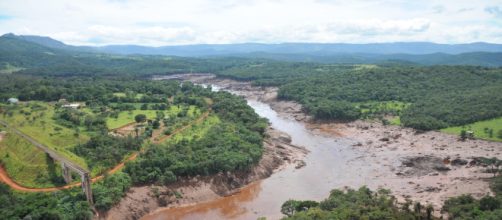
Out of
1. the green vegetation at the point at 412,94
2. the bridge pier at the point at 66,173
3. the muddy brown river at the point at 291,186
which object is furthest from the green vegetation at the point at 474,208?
the green vegetation at the point at 412,94

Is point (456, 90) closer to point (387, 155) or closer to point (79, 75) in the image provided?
point (387, 155)

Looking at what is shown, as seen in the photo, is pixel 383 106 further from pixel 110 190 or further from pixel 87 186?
pixel 87 186

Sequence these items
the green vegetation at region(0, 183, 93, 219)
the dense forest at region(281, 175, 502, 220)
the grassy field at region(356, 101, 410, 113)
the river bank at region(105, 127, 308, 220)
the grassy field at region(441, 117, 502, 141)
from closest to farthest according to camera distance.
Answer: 1. the dense forest at region(281, 175, 502, 220)
2. the green vegetation at region(0, 183, 93, 219)
3. the river bank at region(105, 127, 308, 220)
4. the grassy field at region(441, 117, 502, 141)
5. the grassy field at region(356, 101, 410, 113)

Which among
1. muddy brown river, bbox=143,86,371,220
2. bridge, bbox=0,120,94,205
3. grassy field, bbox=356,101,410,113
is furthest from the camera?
grassy field, bbox=356,101,410,113

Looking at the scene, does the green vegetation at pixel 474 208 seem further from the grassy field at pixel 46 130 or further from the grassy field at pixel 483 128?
the grassy field at pixel 46 130

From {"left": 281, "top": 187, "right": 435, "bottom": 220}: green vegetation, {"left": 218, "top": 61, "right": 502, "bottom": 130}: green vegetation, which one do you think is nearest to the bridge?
{"left": 281, "top": 187, "right": 435, "bottom": 220}: green vegetation

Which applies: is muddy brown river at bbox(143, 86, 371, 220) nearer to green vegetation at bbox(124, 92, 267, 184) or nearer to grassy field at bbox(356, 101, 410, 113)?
green vegetation at bbox(124, 92, 267, 184)
